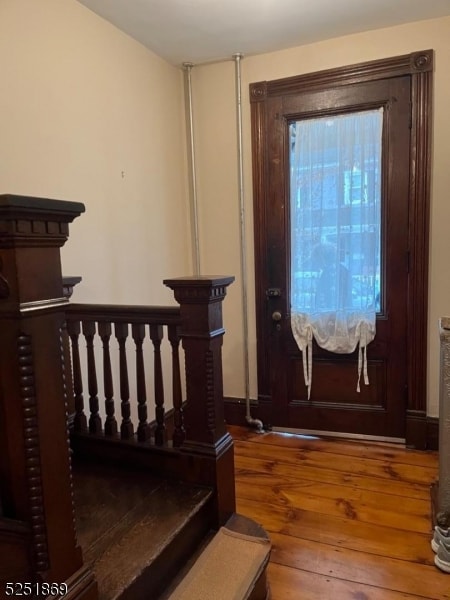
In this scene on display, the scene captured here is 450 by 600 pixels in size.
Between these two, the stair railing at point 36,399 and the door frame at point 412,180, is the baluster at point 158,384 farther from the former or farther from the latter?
the door frame at point 412,180

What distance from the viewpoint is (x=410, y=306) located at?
2775mm

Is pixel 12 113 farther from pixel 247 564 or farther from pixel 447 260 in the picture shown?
pixel 447 260

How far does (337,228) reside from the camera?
2.82 meters

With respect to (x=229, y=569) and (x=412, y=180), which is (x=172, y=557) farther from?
(x=412, y=180)

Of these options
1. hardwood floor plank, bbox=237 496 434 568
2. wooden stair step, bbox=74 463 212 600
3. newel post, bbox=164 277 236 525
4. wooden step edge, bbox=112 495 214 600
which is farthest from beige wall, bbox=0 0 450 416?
wooden step edge, bbox=112 495 214 600

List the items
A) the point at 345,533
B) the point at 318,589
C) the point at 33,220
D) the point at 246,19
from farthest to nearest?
the point at 246,19 → the point at 345,533 → the point at 318,589 → the point at 33,220

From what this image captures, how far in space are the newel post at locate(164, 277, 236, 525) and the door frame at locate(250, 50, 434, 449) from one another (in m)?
1.45

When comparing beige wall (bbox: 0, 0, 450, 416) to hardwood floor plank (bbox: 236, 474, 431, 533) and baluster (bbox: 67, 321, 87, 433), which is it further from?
hardwood floor plank (bbox: 236, 474, 431, 533)

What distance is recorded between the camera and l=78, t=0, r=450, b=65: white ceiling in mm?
2312

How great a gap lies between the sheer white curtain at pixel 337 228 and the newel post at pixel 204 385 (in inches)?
52.6

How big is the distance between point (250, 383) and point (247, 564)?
1.77 meters

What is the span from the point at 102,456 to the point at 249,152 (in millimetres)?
2147

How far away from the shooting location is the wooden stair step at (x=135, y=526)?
4.28ft

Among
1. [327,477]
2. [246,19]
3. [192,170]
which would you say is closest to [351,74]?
[246,19]
